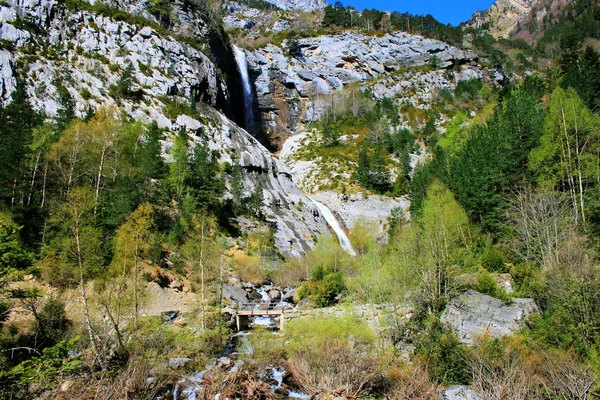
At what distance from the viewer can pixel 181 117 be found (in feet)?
209

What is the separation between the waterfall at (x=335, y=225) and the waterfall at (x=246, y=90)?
122ft

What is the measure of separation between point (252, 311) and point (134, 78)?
178 feet

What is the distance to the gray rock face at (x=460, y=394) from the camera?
15602 mm

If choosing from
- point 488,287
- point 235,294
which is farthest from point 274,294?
point 488,287

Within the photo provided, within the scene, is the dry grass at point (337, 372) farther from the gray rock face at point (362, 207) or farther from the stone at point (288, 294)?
the gray rock face at point (362, 207)

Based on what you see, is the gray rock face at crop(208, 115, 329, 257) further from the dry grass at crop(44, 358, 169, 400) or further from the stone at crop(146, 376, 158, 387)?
the dry grass at crop(44, 358, 169, 400)

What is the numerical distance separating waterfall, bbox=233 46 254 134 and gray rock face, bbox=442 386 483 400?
276 feet

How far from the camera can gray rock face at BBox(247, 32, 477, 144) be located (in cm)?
10044

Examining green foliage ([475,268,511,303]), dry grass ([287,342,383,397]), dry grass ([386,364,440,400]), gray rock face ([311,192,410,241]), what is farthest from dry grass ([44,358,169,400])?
gray rock face ([311,192,410,241])

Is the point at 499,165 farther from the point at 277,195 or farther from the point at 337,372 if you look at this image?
the point at 277,195

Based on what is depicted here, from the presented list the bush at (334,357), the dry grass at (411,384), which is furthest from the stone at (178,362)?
the dry grass at (411,384)

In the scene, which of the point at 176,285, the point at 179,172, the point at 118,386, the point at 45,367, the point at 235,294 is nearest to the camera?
A: the point at 45,367

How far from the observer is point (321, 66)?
10788cm

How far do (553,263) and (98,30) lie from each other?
7843 cm
